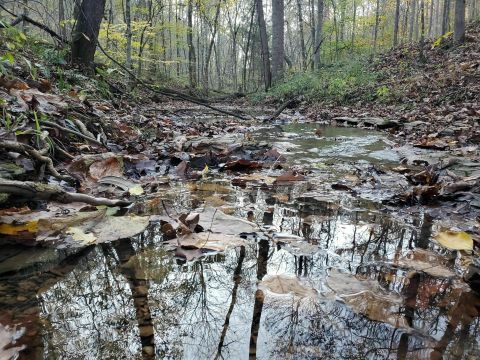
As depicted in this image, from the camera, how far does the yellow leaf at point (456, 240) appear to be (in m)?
1.50

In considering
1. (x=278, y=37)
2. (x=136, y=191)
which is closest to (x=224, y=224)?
(x=136, y=191)

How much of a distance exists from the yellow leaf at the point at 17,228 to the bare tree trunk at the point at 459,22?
1251 cm

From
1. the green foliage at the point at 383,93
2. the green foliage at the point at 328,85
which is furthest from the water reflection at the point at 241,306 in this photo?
the green foliage at the point at 328,85

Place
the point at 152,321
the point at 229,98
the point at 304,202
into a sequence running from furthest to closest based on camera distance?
the point at 229,98 < the point at 304,202 < the point at 152,321

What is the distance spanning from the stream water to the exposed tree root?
0.77 meters

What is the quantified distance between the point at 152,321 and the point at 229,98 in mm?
16984

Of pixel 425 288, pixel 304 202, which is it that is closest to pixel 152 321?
pixel 425 288

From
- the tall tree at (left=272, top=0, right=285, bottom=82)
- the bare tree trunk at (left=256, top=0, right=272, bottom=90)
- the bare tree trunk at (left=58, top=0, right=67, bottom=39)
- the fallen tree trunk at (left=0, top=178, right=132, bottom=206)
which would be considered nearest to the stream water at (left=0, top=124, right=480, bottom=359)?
the fallen tree trunk at (left=0, top=178, right=132, bottom=206)

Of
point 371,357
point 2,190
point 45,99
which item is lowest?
point 371,357

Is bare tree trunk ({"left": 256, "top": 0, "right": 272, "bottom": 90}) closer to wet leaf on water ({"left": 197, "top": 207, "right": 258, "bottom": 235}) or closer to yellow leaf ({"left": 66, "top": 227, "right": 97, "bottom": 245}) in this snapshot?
wet leaf on water ({"left": 197, "top": 207, "right": 258, "bottom": 235})

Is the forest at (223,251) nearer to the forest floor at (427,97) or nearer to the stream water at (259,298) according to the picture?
the stream water at (259,298)

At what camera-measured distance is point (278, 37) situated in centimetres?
1605

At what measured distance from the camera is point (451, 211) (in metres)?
2.01

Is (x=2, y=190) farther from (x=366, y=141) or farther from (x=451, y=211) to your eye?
(x=366, y=141)
